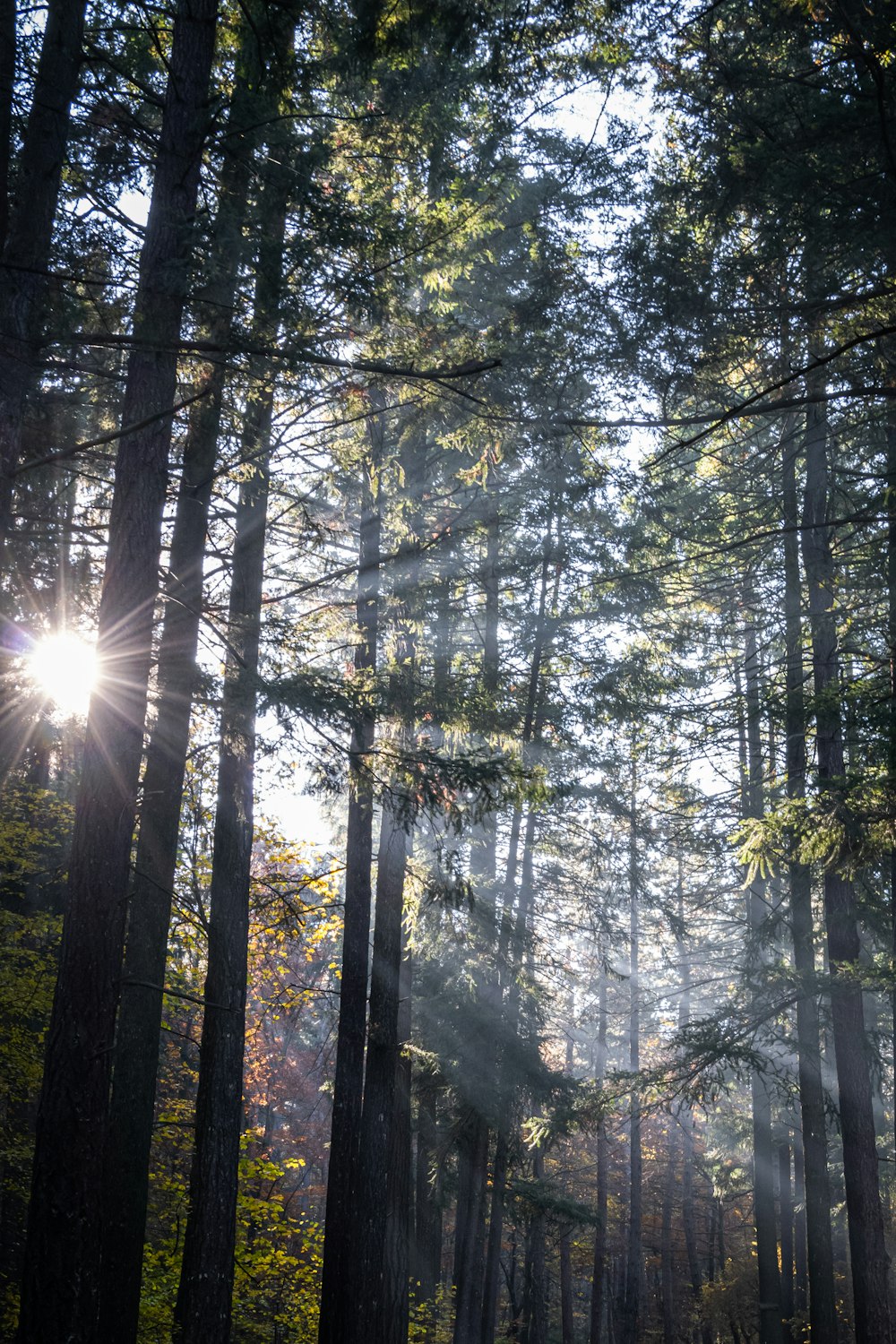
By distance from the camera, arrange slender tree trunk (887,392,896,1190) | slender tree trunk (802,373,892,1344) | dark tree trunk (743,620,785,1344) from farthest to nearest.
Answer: dark tree trunk (743,620,785,1344) < slender tree trunk (802,373,892,1344) < slender tree trunk (887,392,896,1190)

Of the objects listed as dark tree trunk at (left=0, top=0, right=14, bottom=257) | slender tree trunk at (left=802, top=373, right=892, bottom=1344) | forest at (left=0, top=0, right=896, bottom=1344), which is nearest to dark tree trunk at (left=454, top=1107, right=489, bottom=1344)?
forest at (left=0, top=0, right=896, bottom=1344)

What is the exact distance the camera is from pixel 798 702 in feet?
38.0

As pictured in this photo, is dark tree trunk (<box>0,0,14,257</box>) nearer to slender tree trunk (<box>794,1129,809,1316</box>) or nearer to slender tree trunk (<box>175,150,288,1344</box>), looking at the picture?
slender tree trunk (<box>175,150,288,1344</box>)

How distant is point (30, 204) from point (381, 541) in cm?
705

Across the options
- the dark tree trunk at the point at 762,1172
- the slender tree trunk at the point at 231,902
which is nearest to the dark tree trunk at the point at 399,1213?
the slender tree trunk at the point at 231,902

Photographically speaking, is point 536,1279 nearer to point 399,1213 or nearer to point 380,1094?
point 399,1213

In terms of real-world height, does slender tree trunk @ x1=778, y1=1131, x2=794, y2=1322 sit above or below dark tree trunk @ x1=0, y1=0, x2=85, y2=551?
below

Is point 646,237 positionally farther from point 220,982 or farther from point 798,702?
point 220,982

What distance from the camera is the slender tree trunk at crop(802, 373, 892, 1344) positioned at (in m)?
10.1

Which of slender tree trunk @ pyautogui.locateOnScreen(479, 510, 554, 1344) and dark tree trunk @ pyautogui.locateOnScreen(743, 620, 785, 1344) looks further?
dark tree trunk @ pyautogui.locateOnScreen(743, 620, 785, 1344)

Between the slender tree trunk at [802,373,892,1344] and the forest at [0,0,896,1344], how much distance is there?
0.18 ft

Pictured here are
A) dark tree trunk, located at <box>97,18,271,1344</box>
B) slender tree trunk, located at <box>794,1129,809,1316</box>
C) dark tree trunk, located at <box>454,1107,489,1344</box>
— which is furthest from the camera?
slender tree trunk, located at <box>794,1129,809,1316</box>

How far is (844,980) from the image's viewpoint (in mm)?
11078

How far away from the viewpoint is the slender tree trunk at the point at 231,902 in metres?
7.97
